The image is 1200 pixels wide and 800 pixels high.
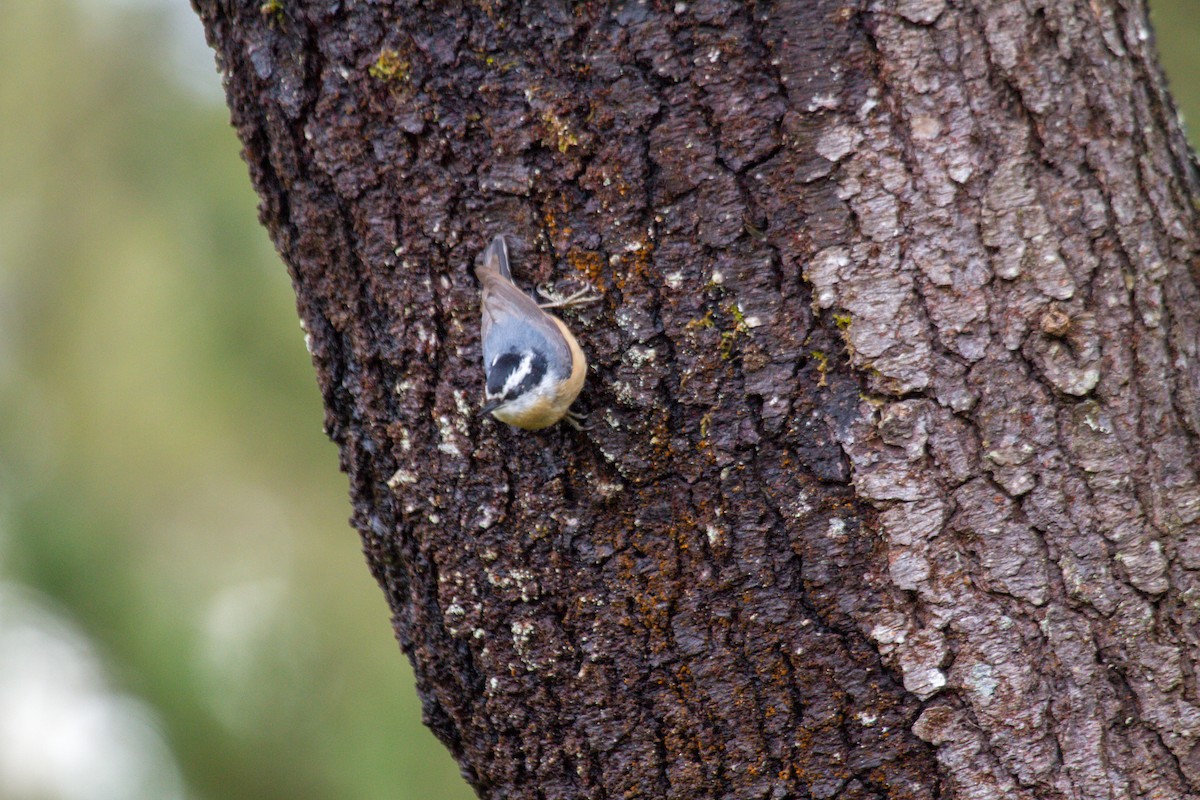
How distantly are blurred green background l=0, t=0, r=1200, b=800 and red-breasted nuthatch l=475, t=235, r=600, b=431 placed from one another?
2298 millimetres

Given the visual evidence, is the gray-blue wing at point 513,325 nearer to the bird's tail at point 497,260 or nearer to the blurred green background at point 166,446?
the bird's tail at point 497,260

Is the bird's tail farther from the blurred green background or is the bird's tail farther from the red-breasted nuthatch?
the blurred green background

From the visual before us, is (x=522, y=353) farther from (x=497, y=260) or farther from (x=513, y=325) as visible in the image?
(x=497, y=260)

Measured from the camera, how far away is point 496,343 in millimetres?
1755

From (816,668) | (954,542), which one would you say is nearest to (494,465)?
(816,668)

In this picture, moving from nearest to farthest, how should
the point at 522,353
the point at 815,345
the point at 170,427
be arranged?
the point at 815,345, the point at 522,353, the point at 170,427

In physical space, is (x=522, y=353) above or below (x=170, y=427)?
below

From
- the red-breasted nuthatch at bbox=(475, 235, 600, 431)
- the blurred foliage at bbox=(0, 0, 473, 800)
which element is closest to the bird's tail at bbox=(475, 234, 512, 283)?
the red-breasted nuthatch at bbox=(475, 235, 600, 431)

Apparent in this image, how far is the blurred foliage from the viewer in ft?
12.0

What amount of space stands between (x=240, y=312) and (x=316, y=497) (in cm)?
95

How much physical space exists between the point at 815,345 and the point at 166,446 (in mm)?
3284

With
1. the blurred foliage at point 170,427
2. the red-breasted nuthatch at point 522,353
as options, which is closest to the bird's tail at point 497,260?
the red-breasted nuthatch at point 522,353

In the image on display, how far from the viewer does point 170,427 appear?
12.3 ft

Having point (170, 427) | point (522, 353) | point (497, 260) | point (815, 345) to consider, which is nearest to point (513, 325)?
point (522, 353)
